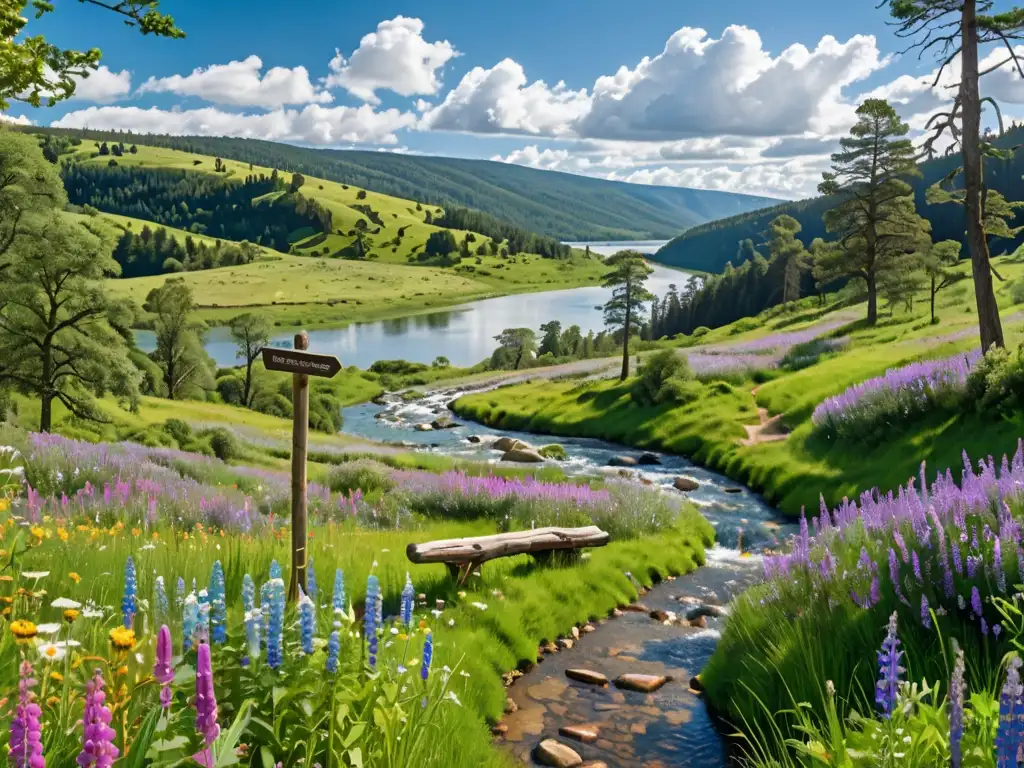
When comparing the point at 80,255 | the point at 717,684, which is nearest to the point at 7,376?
the point at 80,255

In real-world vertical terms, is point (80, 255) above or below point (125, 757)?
above

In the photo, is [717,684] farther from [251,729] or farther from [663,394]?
[663,394]

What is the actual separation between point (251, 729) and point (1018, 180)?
236 meters

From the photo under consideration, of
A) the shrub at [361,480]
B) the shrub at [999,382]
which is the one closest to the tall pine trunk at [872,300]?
the shrub at [999,382]

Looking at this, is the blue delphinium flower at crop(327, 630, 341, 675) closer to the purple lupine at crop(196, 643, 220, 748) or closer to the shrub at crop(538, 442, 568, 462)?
the purple lupine at crop(196, 643, 220, 748)

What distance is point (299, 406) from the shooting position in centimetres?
741

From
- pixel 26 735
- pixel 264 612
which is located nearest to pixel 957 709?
pixel 26 735

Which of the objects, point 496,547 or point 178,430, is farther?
point 178,430

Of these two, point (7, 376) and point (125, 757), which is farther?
point (7, 376)

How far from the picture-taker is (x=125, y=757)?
2.91 metres

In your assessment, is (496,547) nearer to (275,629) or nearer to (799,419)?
(275,629)

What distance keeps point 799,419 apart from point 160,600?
94.4ft

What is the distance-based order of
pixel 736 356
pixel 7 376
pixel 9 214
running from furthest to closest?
pixel 736 356 < pixel 7 376 < pixel 9 214

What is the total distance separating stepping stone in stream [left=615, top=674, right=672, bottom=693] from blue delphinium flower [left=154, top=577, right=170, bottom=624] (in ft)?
17.9
